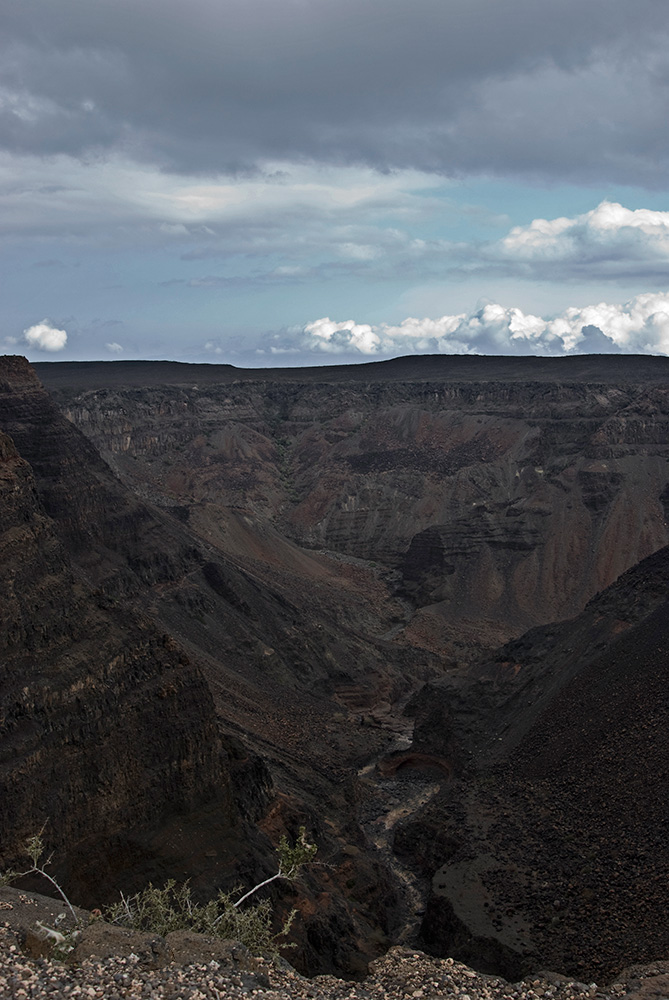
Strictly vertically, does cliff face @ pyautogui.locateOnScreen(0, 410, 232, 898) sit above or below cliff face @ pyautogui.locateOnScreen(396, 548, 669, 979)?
above

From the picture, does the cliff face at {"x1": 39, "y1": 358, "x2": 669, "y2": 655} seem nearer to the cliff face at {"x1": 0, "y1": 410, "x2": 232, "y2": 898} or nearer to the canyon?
the canyon

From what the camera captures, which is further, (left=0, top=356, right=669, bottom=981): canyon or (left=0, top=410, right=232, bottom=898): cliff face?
(left=0, top=356, right=669, bottom=981): canyon

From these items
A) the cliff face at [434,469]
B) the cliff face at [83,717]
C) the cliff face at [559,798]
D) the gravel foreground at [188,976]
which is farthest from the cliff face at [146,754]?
the cliff face at [434,469]

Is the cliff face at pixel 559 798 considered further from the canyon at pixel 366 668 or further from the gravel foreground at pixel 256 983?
the gravel foreground at pixel 256 983

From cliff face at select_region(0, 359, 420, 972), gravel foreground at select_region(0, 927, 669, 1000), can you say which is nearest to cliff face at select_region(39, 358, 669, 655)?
cliff face at select_region(0, 359, 420, 972)

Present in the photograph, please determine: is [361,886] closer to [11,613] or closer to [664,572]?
[11,613]
